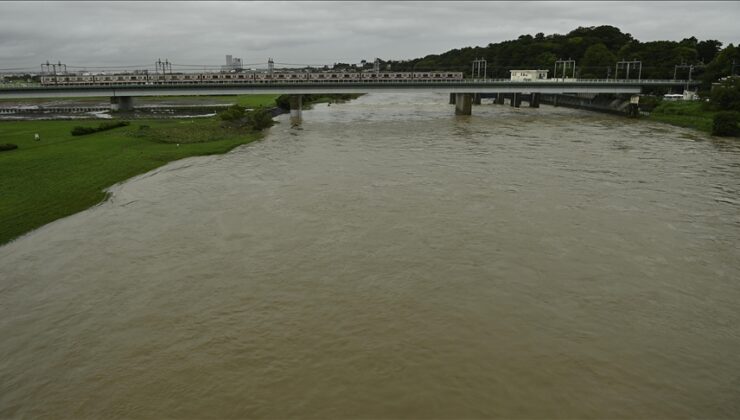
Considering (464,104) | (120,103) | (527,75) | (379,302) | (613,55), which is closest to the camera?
(379,302)

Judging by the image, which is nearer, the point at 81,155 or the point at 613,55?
the point at 81,155

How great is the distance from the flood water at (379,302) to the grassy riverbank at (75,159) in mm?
1577

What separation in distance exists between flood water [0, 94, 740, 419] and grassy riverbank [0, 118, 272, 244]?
5.17 ft

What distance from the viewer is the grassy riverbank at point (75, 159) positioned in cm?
2288

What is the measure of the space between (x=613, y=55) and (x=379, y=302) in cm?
12419

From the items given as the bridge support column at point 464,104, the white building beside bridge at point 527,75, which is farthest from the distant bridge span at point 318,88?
the white building beside bridge at point 527,75

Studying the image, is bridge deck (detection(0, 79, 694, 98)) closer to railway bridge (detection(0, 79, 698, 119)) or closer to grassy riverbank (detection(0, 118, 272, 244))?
railway bridge (detection(0, 79, 698, 119))

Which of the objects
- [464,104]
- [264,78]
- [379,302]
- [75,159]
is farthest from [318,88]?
[379,302]

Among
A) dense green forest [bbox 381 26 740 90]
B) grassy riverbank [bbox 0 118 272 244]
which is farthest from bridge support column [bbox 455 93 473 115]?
dense green forest [bbox 381 26 740 90]

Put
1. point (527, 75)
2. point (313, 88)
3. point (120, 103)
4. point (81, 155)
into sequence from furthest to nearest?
1. point (527, 75)
2. point (120, 103)
3. point (313, 88)
4. point (81, 155)

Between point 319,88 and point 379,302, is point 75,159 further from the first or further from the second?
point 319,88

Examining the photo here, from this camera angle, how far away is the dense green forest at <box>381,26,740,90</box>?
9103cm

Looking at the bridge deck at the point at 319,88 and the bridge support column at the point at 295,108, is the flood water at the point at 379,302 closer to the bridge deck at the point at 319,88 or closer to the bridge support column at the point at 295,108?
the bridge support column at the point at 295,108

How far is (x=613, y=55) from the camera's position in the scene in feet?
385
